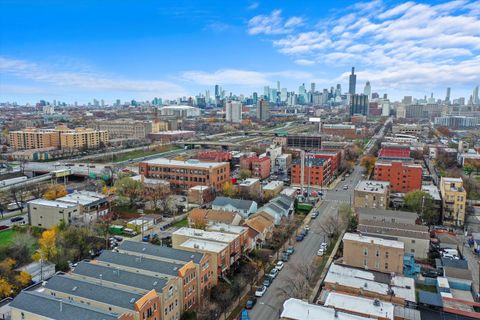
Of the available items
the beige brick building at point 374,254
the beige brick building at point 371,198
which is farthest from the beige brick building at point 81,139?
the beige brick building at point 374,254

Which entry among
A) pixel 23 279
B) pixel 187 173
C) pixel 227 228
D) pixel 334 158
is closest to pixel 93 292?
pixel 23 279

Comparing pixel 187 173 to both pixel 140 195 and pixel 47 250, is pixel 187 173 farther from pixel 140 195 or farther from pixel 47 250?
pixel 47 250

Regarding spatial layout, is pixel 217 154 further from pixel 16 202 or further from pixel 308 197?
pixel 16 202

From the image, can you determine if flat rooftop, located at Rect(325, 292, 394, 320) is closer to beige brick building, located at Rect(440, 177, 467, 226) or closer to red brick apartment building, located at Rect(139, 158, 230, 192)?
beige brick building, located at Rect(440, 177, 467, 226)

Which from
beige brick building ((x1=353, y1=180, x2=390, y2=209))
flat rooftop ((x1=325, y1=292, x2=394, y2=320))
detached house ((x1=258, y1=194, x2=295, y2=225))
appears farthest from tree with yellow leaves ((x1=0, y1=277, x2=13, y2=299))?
beige brick building ((x1=353, y1=180, x2=390, y2=209))

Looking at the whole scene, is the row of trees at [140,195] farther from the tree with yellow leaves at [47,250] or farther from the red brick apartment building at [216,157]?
the red brick apartment building at [216,157]

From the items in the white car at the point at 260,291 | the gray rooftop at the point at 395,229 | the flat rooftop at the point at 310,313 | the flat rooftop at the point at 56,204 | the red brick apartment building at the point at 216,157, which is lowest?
the white car at the point at 260,291

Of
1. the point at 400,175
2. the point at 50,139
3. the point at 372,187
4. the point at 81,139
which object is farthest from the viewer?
the point at 81,139
